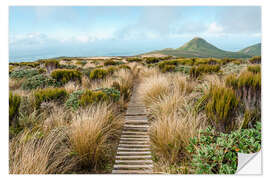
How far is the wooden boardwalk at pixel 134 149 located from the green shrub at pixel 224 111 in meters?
1.06

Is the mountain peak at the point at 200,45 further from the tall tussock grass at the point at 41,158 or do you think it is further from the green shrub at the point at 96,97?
the tall tussock grass at the point at 41,158

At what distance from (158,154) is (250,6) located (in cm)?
245

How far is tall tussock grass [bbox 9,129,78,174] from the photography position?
6.12ft

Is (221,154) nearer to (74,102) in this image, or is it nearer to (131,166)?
(131,166)

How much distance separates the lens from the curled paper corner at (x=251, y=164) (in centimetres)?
199

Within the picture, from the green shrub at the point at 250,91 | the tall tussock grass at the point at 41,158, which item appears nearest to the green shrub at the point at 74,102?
the tall tussock grass at the point at 41,158

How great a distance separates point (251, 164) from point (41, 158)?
8.02 feet

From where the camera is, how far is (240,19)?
2.66m

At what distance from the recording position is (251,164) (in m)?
2.09

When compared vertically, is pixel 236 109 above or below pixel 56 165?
above
